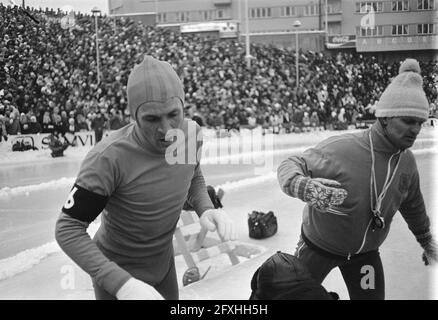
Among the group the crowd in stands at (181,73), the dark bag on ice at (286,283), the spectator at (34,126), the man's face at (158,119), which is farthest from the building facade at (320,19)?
the spectator at (34,126)

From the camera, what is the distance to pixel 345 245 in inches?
76.4

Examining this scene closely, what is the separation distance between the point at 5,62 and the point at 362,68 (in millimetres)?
5812

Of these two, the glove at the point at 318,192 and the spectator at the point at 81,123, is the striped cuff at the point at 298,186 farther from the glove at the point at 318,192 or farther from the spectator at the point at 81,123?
the spectator at the point at 81,123

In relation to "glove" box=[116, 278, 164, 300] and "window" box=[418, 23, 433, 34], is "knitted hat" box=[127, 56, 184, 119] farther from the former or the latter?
"window" box=[418, 23, 433, 34]

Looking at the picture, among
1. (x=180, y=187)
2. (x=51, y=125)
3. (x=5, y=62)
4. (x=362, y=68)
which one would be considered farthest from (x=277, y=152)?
(x=180, y=187)

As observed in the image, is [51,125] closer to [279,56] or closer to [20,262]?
[20,262]

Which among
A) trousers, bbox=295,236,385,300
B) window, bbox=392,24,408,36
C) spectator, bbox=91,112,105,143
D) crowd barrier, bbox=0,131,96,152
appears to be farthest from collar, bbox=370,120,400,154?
spectator, bbox=91,112,105,143

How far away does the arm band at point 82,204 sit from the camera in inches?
49.3

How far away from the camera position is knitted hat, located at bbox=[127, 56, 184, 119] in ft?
4.48

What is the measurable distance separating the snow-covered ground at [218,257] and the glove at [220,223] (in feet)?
3.85

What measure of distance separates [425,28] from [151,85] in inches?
121

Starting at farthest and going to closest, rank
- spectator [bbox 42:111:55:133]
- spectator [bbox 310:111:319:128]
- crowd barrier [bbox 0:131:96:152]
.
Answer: spectator [bbox 310:111:319:128] → spectator [bbox 42:111:55:133] → crowd barrier [bbox 0:131:96:152]

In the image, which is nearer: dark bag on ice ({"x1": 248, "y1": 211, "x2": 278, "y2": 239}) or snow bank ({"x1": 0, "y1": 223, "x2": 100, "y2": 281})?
snow bank ({"x1": 0, "y1": 223, "x2": 100, "y2": 281})

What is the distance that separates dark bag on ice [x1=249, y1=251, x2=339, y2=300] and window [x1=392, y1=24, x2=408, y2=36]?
154 inches
